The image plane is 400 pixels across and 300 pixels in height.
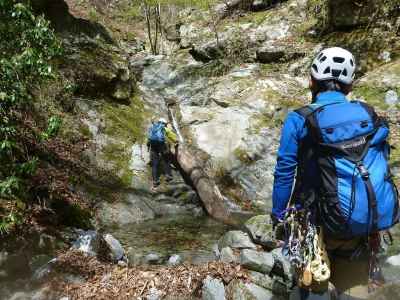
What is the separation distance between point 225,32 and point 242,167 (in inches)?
441

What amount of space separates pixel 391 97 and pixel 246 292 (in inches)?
370

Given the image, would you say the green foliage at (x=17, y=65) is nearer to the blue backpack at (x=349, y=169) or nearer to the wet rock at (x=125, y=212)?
the wet rock at (x=125, y=212)

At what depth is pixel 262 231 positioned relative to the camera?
762 cm

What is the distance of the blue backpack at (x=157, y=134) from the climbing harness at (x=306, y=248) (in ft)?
28.4

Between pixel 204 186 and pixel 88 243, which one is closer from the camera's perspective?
pixel 88 243

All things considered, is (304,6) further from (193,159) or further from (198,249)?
(198,249)

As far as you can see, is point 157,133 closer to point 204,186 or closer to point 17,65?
point 204,186

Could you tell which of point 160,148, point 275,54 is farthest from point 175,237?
point 275,54

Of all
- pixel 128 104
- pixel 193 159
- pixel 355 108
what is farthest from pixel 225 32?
pixel 355 108

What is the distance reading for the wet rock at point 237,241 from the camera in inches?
278

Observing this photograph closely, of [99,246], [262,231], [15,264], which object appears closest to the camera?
[15,264]

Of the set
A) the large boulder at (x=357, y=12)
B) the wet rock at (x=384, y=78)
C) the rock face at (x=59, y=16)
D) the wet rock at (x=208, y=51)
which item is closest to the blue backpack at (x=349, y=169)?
the wet rock at (x=384, y=78)

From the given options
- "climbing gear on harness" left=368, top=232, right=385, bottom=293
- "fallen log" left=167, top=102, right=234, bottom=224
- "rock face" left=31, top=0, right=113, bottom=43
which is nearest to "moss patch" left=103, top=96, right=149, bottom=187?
"fallen log" left=167, top=102, right=234, bottom=224

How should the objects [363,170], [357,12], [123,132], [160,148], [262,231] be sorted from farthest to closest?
[357,12], [123,132], [160,148], [262,231], [363,170]
